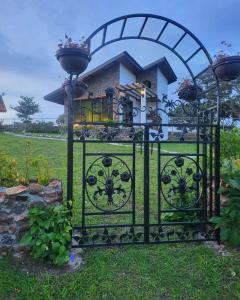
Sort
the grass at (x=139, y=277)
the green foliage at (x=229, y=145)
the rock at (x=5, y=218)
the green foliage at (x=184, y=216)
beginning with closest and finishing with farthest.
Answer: the grass at (x=139, y=277), the rock at (x=5, y=218), the green foliage at (x=184, y=216), the green foliage at (x=229, y=145)

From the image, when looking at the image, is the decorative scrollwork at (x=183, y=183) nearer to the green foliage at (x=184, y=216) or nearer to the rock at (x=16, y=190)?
the green foliage at (x=184, y=216)

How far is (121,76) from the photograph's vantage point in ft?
52.3

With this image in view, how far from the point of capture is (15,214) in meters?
2.77

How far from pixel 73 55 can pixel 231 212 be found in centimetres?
227

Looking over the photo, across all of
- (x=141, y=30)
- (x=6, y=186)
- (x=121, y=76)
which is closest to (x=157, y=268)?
(x=6, y=186)

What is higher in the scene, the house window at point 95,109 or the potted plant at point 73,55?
the potted plant at point 73,55

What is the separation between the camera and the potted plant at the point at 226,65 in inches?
122

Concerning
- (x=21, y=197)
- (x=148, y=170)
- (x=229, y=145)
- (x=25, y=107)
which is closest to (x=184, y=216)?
(x=148, y=170)

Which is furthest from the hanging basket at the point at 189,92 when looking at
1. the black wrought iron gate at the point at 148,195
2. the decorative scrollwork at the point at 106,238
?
the decorative scrollwork at the point at 106,238

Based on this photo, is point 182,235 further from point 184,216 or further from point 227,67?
point 227,67

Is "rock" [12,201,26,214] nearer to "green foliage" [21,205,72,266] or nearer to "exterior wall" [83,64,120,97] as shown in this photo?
"green foliage" [21,205,72,266]

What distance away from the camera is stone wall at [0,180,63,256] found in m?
2.74

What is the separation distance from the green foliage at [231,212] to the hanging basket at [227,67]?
104 cm

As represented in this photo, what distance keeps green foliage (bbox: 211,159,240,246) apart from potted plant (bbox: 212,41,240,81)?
3.42ft
